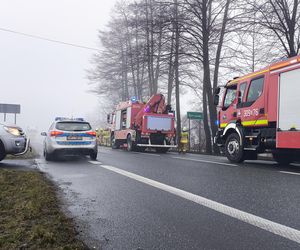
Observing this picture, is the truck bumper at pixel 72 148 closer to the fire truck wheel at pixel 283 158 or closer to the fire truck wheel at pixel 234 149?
the fire truck wheel at pixel 234 149

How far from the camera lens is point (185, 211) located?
14.8ft

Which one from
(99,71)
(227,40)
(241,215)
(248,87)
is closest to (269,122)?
(248,87)

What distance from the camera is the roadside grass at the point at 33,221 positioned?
311cm

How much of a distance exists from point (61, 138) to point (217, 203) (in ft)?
27.5

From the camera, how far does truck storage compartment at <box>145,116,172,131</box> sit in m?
19.9

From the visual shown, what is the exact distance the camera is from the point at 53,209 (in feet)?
14.7

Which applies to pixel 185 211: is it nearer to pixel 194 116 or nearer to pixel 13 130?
pixel 13 130

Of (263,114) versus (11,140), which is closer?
(11,140)

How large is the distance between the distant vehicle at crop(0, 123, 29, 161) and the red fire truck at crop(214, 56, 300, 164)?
21.6 ft

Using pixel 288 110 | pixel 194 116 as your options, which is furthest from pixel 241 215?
pixel 194 116

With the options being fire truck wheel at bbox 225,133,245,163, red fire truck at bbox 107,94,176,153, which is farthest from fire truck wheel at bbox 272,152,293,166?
red fire truck at bbox 107,94,176,153

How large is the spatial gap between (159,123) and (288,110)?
1130cm

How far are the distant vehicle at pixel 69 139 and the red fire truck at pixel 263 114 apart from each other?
15.2ft

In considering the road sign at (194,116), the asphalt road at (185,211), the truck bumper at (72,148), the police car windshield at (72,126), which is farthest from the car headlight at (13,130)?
the road sign at (194,116)
